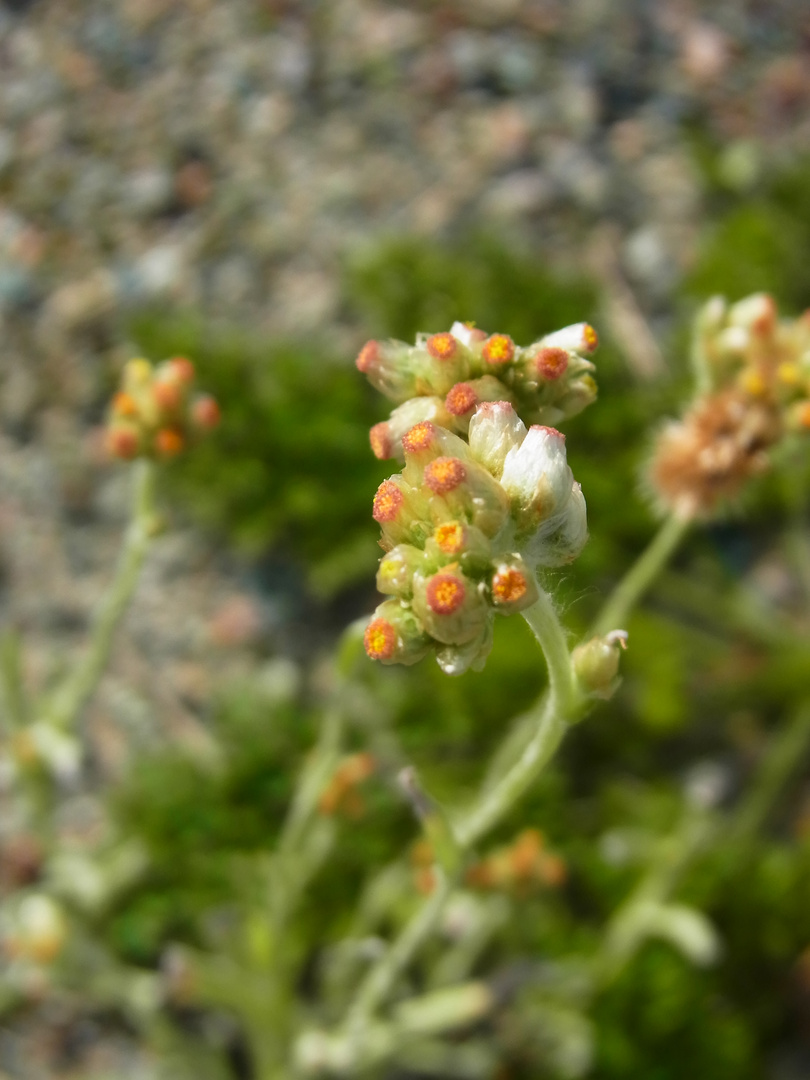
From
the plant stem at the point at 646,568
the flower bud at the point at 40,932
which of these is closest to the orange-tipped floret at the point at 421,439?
the plant stem at the point at 646,568

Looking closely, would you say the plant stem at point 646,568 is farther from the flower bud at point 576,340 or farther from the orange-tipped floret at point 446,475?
the orange-tipped floret at point 446,475

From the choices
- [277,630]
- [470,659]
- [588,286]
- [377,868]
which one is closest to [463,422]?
[470,659]

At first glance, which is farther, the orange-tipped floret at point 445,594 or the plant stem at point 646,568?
the plant stem at point 646,568

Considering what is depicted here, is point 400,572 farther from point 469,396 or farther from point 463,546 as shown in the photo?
point 469,396

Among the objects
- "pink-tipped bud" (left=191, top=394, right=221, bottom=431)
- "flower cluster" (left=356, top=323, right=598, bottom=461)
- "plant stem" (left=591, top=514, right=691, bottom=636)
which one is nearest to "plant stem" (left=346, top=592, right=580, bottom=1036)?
"flower cluster" (left=356, top=323, right=598, bottom=461)

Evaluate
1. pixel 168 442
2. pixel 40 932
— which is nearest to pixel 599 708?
pixel 40 932

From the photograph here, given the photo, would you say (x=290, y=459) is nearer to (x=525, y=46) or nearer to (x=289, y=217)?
(x=289, y=217)
